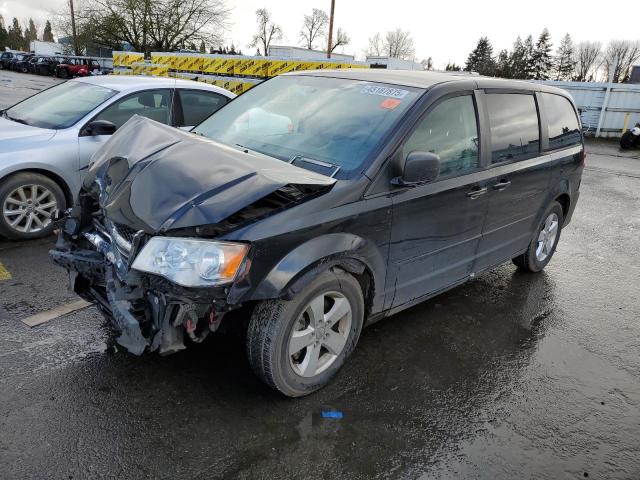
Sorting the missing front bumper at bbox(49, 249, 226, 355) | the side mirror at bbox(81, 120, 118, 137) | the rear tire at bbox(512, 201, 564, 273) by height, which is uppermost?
the side mirror at bbox(81, 120, 118, 137)

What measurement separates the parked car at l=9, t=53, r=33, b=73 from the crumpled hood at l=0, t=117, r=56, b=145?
163 feet

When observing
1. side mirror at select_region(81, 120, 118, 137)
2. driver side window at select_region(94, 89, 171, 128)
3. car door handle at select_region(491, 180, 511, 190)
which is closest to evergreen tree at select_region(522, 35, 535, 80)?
driver side window at select_region(94, 89, 171, 128)

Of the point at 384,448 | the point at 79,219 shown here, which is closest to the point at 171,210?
the point at 79,219

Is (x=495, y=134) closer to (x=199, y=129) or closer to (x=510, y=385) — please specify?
(x=510, y=385)

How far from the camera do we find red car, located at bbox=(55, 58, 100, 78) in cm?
4091

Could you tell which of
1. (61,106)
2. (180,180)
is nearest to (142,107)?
(61,106)

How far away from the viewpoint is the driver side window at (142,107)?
215 inches

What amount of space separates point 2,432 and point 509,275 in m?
4.55

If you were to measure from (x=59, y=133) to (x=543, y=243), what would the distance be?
509cm

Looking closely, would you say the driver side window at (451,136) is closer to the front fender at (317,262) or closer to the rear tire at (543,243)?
the front fender at (317,262)

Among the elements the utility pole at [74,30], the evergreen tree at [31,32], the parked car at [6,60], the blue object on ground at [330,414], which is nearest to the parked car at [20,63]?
the parked car at [6,60]

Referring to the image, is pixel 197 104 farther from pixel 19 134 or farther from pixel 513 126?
pixel 513 126

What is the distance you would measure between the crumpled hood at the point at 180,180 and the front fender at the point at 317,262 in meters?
0.34

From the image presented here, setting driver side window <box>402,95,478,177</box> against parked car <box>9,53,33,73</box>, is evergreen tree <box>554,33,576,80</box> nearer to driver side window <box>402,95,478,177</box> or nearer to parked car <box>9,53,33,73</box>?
parked car <box>9,53,33,73</box>
